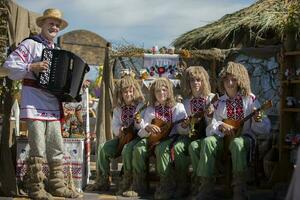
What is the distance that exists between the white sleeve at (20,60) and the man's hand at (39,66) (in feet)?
0.22

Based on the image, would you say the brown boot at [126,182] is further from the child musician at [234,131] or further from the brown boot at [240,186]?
the brown boot at [240,186]

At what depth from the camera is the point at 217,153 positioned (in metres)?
6.00

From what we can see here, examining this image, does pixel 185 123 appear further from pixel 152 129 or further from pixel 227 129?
pixel 227 129

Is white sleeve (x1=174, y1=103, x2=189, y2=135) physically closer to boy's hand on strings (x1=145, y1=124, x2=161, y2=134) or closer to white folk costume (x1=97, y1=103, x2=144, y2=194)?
boy's hand on strings (x1=145, y1=124, x2=161, y2=134)

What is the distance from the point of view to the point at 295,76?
717 cm

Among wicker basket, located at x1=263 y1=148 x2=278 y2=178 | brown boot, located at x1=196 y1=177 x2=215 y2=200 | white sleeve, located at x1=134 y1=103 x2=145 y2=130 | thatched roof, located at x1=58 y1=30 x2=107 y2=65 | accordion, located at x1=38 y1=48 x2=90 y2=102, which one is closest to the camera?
brown boot, located at x1=196 y1=177 x2=215 y2=200

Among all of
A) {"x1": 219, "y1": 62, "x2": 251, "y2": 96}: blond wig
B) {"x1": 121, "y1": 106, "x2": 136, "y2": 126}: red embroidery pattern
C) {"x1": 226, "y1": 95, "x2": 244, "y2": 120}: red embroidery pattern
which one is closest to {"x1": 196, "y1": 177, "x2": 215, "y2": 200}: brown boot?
{"x1": 226, "y1": 95, "x2": 244, "y2": 120}: red embroidery pattern

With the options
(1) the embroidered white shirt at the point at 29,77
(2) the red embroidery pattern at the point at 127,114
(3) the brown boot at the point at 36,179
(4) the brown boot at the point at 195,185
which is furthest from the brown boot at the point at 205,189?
(1) the embroidered white shirt at the point at 29,77

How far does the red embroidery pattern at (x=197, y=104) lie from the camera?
6.47 meters

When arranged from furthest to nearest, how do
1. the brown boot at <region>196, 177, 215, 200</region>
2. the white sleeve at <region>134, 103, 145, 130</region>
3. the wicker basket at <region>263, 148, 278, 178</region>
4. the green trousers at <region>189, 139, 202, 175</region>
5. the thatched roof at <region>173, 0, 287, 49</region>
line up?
the thatched roof at <region>173, 0, 287, 49</region> < the wicker basket at <region>263, 148, 278, 178</region> < the white sleeve at <region>134, 103, 145, 130</region> < the green trousers at <region>189, 139, 202, 175</region> < the brown boot at <region>196, 177, 215, 200</region>

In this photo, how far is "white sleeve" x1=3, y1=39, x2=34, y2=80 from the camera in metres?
5.97

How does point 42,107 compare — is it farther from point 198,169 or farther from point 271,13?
point 271,13

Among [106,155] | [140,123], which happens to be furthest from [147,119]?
[106,155]

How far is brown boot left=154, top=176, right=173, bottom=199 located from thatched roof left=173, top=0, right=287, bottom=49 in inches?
126
